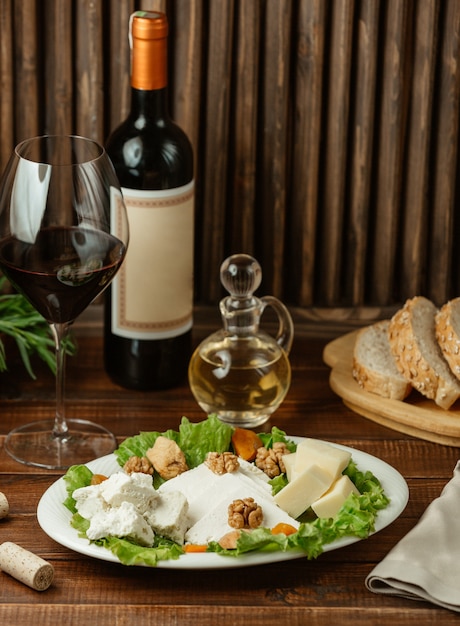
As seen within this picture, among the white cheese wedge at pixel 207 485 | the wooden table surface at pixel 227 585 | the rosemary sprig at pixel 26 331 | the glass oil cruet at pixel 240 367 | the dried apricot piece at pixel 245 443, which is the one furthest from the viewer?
the rosemary sprig at pixel 26 331

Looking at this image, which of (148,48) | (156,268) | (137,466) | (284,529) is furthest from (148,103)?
(284,529)

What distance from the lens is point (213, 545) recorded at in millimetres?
1074

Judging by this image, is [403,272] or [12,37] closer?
[12,37]

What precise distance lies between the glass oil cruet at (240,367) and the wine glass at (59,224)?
185mm

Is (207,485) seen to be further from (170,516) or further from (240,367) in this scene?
(240,367)

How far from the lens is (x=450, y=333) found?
1.42 meters

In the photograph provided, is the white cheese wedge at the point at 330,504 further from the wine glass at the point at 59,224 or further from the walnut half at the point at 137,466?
the wine glass at the point at 59,224

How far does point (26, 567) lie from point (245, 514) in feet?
0.74

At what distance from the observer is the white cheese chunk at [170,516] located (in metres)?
1.10

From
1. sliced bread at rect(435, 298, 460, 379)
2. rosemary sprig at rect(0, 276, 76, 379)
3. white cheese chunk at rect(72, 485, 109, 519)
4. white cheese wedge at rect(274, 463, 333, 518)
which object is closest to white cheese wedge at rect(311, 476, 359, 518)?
white cheese wedge at rect(274, 463, 333, 518)

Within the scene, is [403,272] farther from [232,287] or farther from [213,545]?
[213,545]

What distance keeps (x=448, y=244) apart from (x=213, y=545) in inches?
29.8

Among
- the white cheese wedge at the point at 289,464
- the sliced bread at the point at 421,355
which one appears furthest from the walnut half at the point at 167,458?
the sliced bread at the point at 421,355

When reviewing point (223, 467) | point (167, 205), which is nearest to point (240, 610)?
point (223, 467)
